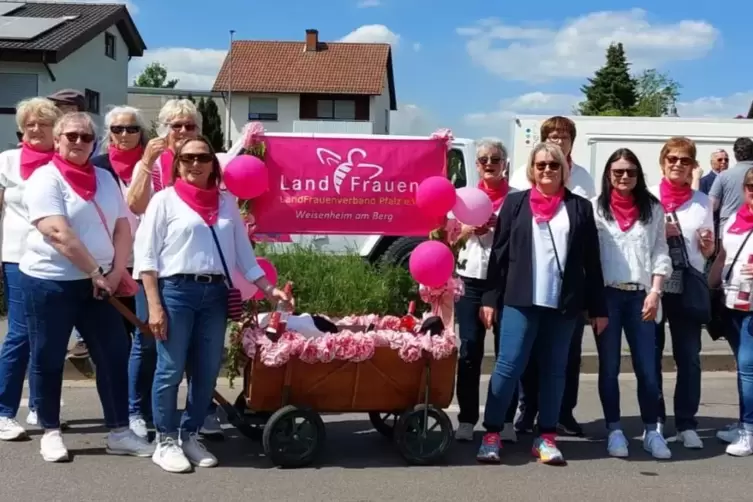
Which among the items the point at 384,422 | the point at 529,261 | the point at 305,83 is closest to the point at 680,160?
the point at 529,261

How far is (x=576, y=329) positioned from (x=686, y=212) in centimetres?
97

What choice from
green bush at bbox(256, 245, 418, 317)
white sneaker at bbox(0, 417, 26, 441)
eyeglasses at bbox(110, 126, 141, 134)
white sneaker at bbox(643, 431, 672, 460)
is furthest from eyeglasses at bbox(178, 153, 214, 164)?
green bush at bbox(256, 245, 418, 317)

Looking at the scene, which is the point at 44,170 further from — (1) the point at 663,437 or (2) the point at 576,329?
(1) the point at 663,437

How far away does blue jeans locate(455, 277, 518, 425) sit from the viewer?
5262mm

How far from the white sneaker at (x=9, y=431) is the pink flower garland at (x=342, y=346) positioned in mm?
1520

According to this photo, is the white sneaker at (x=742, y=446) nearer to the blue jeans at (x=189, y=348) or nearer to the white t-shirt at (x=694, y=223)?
the white t-shirt at (x=694, y=223)

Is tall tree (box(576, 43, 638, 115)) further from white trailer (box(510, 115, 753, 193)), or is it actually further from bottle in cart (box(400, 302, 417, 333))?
bottle in cart (box(400, 302, 417, 333))

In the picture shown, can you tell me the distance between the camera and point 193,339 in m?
4.66

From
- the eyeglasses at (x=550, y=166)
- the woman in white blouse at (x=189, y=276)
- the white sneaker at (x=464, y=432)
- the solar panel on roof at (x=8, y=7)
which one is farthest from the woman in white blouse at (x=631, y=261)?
the solar panel on roof at (x=8, y=7)

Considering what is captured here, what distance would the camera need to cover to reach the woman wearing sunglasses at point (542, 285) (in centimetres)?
483

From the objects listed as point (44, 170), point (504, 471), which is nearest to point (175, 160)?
point (44, 170)

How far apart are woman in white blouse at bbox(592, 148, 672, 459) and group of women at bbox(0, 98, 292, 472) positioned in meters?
1.93

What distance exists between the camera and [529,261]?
15.9 ft

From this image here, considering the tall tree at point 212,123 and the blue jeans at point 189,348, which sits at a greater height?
the tall tree at point 212,123
